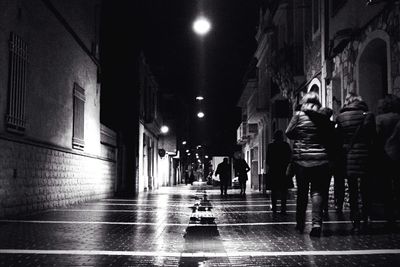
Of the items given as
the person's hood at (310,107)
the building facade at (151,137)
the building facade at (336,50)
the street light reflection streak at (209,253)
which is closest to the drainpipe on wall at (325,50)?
the building facade at (336,50)

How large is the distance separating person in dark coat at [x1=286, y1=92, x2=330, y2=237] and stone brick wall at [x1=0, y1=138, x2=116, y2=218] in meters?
5.54

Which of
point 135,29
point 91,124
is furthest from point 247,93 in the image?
point 91,124

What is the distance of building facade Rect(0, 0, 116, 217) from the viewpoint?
10688 millimetres

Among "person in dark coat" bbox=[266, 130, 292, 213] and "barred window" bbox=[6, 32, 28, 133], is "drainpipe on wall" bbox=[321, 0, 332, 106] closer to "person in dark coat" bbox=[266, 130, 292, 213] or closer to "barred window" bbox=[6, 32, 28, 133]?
"person in dark coat" bbox=[266, 130, 292, 213]

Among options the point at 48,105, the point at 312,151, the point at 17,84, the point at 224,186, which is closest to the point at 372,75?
the point at 312,151

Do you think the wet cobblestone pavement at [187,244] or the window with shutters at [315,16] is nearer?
the wet cobblestone pavement at [187,244]

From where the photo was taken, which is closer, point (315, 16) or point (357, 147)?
point (357, 147)

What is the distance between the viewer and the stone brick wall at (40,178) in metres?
10.5

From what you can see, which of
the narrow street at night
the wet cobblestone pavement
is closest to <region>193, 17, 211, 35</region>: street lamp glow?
the narrow street at night

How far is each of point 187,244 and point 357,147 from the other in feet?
10.3

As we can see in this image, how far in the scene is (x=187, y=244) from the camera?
6652 millimetres

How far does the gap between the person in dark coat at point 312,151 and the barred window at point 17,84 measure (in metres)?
5.75

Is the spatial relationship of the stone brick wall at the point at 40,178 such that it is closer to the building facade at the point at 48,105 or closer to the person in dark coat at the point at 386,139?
the building facade at the point at 48,105

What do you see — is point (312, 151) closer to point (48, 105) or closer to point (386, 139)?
point (386, 139)
